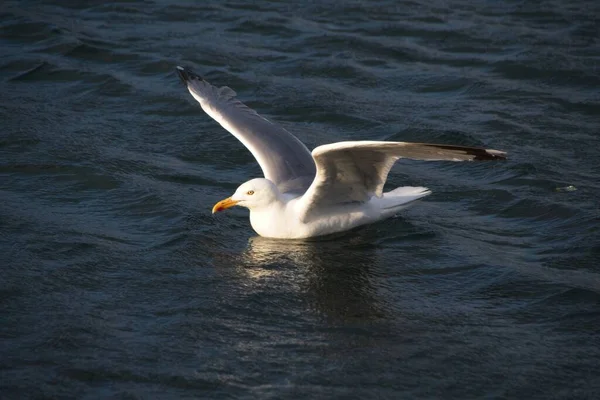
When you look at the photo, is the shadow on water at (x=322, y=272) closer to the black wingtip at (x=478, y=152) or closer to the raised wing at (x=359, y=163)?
the raised wing at (x=359, y=163)

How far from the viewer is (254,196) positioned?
9266 millimetres

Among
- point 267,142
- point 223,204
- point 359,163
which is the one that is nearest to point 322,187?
point 359,163

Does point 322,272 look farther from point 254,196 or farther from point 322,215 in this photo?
point 254,196

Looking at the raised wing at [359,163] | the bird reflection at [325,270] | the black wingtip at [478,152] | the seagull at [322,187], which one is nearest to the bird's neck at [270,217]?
the seagull at [322,187]

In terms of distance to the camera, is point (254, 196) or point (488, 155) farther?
point (254, 196)

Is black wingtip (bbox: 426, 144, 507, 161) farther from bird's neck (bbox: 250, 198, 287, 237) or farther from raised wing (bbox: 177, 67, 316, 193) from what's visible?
raised wing (bbox: 177, 67, 316, 193)

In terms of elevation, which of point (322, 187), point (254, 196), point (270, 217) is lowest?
point (270, 217)

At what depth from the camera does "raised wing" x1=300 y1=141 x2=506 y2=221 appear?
802 cm

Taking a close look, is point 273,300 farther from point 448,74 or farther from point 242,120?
point 448,74

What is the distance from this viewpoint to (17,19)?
16812mm

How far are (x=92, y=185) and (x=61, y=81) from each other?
4.15 m

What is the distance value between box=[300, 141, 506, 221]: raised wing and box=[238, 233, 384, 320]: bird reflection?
36cm

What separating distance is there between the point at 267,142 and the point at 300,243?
1.47 metres

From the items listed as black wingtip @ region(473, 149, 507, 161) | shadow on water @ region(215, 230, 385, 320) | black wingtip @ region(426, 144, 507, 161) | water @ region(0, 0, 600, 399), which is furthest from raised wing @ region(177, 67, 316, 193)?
black wingtip @ region(473, 149, 507, 161)
